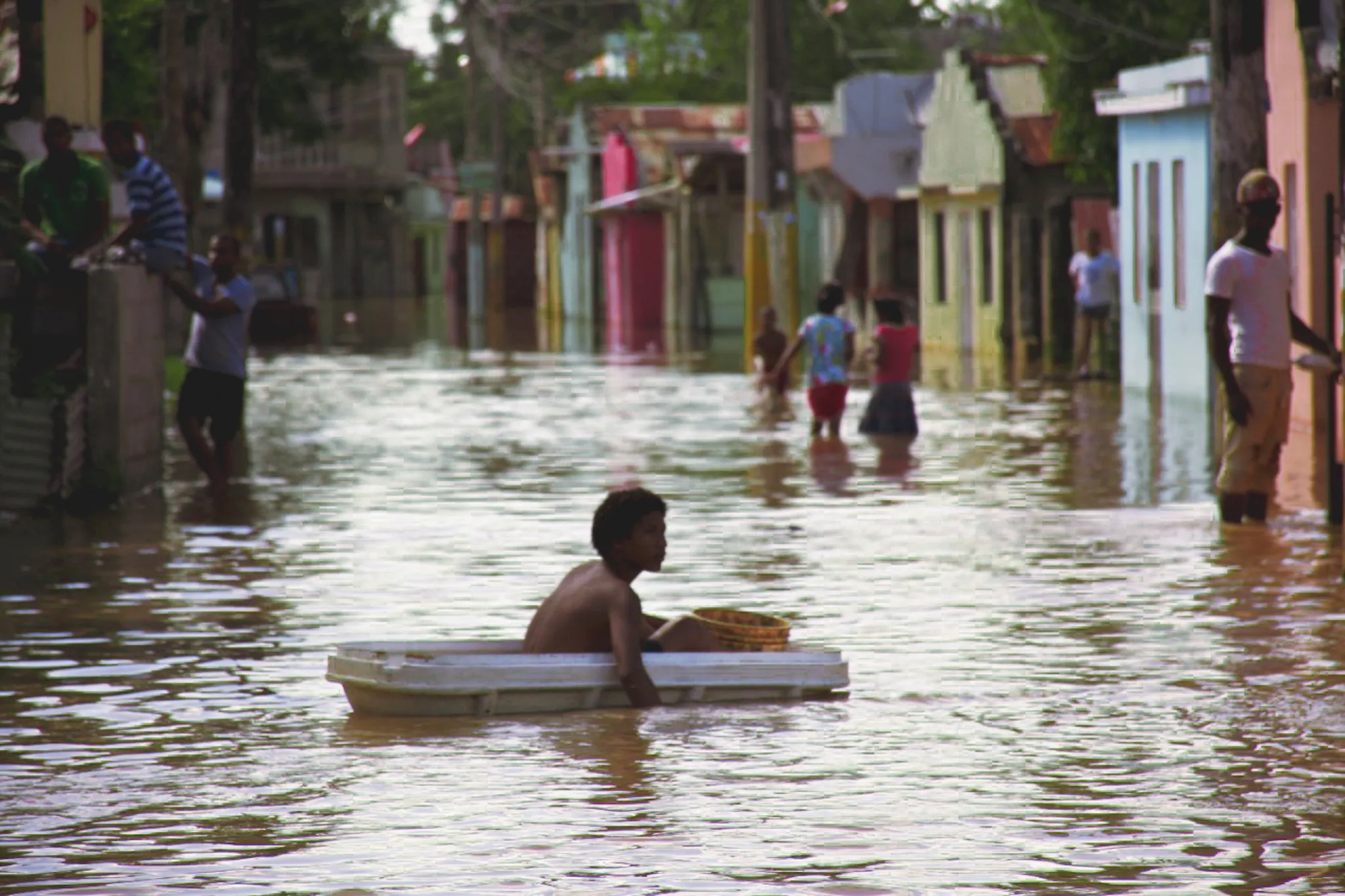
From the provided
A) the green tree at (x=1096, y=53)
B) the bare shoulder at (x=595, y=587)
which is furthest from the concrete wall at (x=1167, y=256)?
the bare shoulder at (x=595, y=587)

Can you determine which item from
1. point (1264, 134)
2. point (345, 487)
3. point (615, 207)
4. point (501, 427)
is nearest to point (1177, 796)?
point (1264, 134)

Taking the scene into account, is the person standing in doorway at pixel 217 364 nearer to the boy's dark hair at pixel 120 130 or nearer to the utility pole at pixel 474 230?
the boy's dark hair at pixel 120 130

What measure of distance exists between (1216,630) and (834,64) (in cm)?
6842

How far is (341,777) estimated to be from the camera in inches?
335

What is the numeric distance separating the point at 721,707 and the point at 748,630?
16.3 inches

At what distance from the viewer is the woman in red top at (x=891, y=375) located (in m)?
21.8

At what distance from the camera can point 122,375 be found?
686 inches

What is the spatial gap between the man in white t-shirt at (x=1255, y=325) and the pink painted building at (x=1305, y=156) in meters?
4.86

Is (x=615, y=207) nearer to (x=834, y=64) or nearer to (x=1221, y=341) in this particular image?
(x=834, y=64)

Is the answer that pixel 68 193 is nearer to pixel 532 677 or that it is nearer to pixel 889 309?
pixel 889 309

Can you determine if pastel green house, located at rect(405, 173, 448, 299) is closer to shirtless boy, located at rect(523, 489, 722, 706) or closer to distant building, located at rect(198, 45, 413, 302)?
distant building, located at rect(198, 45, 413, 302)

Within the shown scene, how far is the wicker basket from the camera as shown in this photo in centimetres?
1009

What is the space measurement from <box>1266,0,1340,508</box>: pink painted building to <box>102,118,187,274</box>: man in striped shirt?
7675 mm

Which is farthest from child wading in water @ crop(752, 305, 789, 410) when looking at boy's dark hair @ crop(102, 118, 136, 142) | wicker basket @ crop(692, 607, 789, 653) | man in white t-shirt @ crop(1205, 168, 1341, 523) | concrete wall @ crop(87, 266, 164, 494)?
wicker basket @ crop(692, 607, 789, 653)
